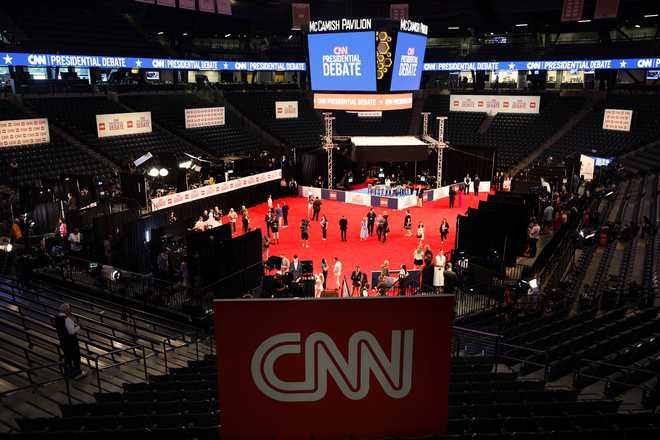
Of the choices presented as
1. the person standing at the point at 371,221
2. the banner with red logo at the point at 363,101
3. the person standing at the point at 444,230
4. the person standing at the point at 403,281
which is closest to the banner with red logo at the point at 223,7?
the banner with red logo at the point at 363,101

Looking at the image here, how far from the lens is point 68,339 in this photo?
9438 mm

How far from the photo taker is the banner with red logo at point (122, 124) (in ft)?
97.7

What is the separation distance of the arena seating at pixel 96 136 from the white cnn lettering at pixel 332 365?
27.6 metres

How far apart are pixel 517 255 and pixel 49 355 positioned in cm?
1614

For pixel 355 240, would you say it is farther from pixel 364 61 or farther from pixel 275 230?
pixel 364 61

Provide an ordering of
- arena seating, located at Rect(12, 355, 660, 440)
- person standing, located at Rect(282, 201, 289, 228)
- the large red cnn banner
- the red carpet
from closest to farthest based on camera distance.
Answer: the large red cnn banner → arena seating, located at Rect(12, 355, 660, 440) → the red carpet → person standing, located at Rect(282, 201, 289, 228)

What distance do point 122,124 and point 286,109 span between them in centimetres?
1549

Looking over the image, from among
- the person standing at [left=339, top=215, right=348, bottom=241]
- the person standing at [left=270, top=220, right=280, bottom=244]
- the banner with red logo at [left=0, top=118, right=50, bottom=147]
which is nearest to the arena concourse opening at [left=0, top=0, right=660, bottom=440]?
the banner with red logo at [left=0, top=118, right=50, bottom=147]

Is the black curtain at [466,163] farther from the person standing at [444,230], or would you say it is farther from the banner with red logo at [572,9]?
the person standing at [444,230]

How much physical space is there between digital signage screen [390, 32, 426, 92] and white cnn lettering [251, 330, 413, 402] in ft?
75.7

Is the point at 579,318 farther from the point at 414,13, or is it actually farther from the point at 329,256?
the point at 414,13

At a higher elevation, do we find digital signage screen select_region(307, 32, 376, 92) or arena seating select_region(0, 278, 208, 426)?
digital signage screen select_region(307, 32, 376, 92)

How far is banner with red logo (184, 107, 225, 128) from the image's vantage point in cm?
3531

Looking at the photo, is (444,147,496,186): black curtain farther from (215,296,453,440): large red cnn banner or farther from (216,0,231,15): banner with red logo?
(215,296,453,440): large red cnn banner
